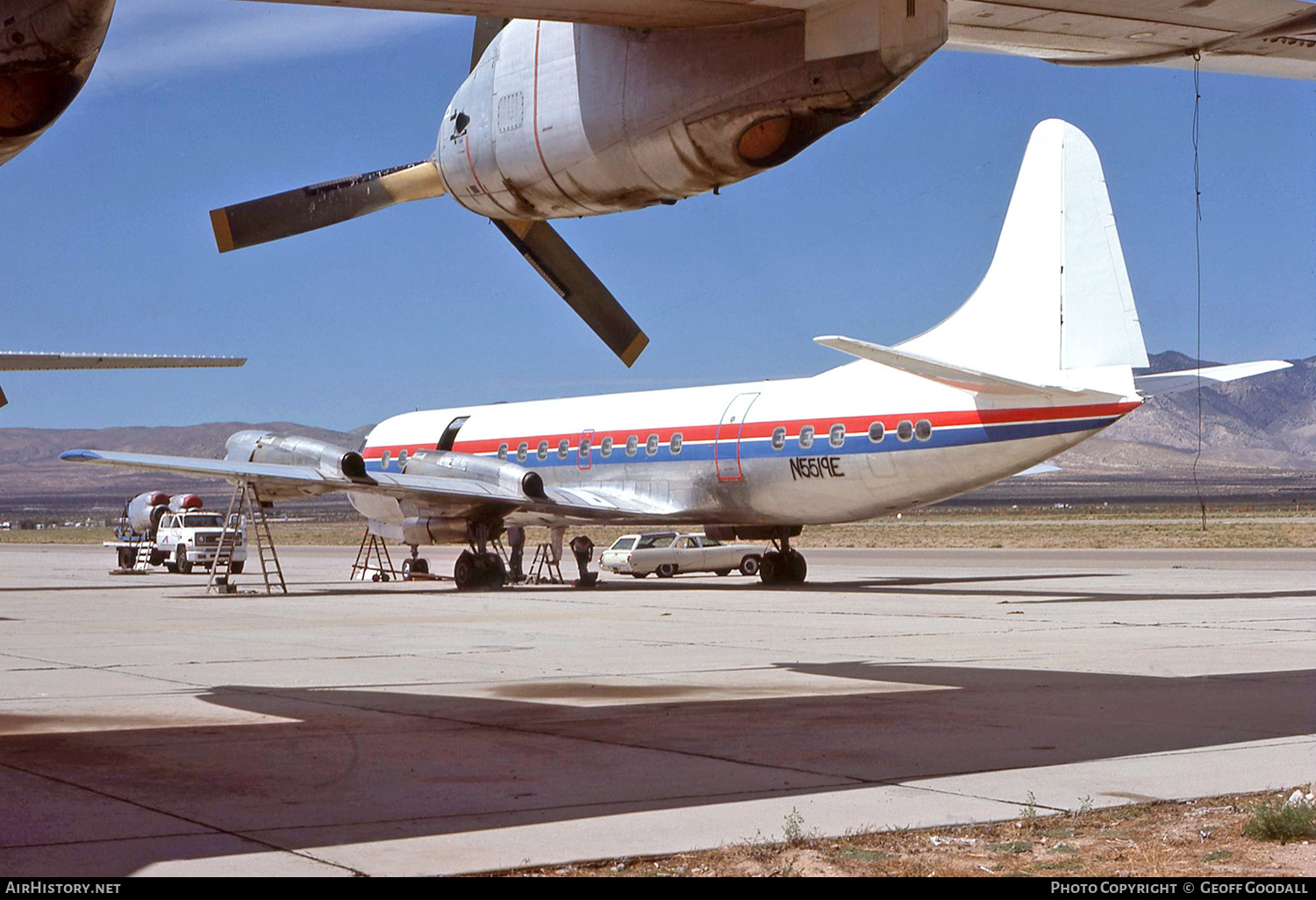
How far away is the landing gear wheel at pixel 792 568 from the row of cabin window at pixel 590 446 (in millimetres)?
3428

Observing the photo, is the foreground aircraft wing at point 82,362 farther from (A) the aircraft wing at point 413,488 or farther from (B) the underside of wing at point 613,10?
(B) the underside of wing at point 613,10

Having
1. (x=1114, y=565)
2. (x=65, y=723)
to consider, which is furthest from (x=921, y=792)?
(x=1114, y=565)

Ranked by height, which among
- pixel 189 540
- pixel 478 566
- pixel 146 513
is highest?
pixel 146 513

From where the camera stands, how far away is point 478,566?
30.6 m

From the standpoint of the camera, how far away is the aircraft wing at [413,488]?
28531 mm

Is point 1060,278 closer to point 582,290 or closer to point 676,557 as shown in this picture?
point 582,290

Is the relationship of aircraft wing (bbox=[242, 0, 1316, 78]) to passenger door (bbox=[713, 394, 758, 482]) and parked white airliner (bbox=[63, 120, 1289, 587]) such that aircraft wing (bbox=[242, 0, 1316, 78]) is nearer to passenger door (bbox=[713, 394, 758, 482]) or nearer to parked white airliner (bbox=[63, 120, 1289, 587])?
parked white airliner (bbox=[63, 120, 1289, 587])

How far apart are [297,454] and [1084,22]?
81.5ft

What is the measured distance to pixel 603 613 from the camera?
74.0ft

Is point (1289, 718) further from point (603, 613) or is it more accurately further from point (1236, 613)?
point (603, 613)

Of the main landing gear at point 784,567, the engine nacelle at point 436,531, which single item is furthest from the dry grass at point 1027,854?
the main landing gear at point 784,567

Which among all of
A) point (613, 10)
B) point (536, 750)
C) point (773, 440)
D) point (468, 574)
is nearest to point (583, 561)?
point (468, 574)

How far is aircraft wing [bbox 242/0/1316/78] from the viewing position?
290 inches

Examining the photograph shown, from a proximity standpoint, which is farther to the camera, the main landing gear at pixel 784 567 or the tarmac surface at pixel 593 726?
the main landing gear at pixel 784 567
